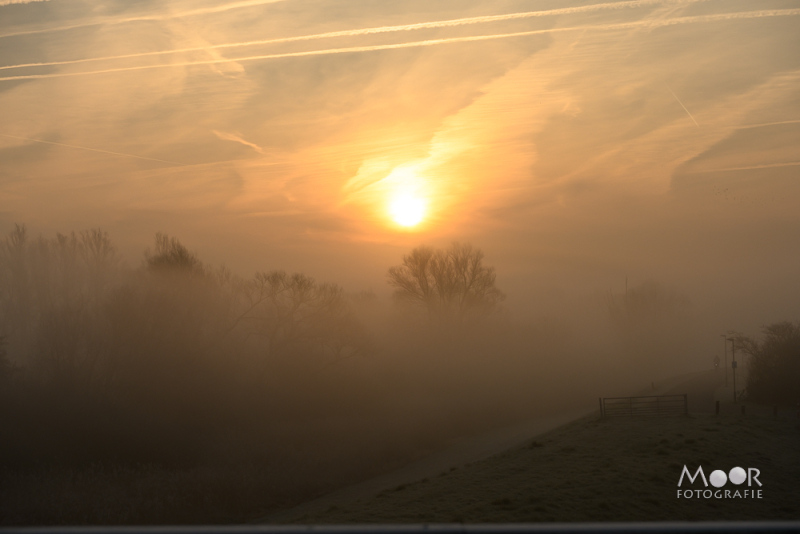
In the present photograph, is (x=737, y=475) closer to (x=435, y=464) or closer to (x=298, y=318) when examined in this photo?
(x=435, y=464)

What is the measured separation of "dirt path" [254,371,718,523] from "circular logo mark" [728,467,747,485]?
41.5 ft

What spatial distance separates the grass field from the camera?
15.7 meters

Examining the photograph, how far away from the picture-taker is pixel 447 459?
33.5m

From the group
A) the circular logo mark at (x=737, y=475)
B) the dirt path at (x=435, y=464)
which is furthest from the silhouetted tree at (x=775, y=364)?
the circular logo mark at (x=737, y=475)

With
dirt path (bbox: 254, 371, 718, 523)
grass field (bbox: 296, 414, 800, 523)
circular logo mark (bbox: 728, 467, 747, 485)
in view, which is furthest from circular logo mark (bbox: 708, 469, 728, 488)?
dirt path (bbox: 254, 371, 718, 523)

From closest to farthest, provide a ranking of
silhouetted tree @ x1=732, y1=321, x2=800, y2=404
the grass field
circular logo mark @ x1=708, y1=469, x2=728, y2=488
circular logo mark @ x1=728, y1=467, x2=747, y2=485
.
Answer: the grass field
circular logo mark @ x1=708, y1=469, x2=728, y2=488
circular logo mark @ x1=728, y1=467, x2=747, y2=485
silhouetted tree @ x1=732, y1=321, x2=800, y2=404

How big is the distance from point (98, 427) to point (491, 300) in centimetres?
5302

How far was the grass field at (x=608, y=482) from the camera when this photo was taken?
15727 mm

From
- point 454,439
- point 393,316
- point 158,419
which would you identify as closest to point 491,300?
point 393,316

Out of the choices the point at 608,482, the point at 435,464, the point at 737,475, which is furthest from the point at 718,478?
the point at 435,464

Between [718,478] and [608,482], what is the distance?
406 cm

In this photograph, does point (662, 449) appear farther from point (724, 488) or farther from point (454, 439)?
point (454, 439)

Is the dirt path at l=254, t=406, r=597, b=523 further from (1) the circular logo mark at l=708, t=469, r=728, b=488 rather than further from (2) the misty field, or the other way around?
(1) the circular logo mark at l=708, t=469, r=728, b=488

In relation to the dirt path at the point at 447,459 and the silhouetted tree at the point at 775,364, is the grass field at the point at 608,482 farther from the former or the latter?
the silhouetted tree at the point at 775,364
